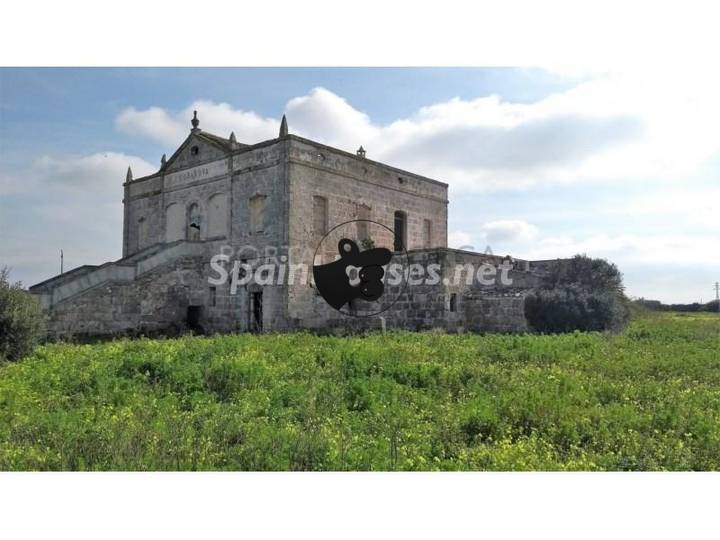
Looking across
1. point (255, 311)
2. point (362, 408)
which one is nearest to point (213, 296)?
point (255, 311)

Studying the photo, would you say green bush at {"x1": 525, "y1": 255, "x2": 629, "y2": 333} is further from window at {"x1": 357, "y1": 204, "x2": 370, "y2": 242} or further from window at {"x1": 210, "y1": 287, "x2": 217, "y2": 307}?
window at {"x1": 210, "y1": 287, "x2": 217, "y2": 307}

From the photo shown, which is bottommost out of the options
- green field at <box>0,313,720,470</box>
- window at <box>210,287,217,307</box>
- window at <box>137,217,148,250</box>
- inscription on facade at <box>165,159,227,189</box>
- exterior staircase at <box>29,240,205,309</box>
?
green field at <box>0,313,720,470</box>

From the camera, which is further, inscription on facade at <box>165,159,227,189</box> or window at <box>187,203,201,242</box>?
window at <box>187,203,201,242</box>

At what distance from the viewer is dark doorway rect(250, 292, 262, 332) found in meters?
21.0

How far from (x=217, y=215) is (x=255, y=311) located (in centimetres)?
463

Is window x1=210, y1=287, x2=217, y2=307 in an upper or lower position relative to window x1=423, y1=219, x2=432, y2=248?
lower

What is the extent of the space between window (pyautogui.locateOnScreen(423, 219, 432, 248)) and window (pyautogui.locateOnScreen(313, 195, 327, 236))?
22.2 ft

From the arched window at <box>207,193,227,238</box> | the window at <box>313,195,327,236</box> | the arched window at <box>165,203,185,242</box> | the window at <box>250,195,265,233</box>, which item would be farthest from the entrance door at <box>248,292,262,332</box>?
the arched window at <box>165,203,185,242</box>

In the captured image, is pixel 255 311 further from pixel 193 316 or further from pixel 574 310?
pixel 574 310

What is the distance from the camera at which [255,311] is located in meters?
21.1

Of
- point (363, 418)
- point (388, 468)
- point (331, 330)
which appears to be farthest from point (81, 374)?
point (331, 330)

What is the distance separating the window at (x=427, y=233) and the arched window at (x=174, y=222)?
11.2 metres

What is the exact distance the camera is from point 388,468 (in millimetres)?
5387

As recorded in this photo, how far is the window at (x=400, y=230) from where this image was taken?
25281 millimetres
